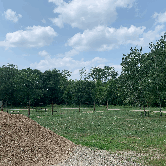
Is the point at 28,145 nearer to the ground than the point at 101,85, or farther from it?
nearer to the ground

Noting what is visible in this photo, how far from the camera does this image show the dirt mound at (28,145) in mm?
8009

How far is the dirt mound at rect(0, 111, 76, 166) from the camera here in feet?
26.3

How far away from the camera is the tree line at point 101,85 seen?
78.6ft

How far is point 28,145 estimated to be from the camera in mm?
9000

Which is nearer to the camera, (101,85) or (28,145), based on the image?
(28,145)

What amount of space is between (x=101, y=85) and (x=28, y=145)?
49671 millimetres

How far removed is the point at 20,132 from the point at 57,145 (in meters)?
2.09

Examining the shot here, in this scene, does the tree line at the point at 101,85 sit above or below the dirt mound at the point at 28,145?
above

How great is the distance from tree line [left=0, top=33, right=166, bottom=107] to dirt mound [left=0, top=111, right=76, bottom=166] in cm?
1653

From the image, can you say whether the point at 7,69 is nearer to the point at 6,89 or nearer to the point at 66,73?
the point at 6,89

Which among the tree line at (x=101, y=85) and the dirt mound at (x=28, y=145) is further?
the tree line at (x=101, y=85)

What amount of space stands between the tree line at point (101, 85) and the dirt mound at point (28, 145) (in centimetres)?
1653

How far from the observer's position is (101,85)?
57.9 metres

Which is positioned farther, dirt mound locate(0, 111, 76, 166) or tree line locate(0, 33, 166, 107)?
tree line locate(0, 33, 166, 107)
